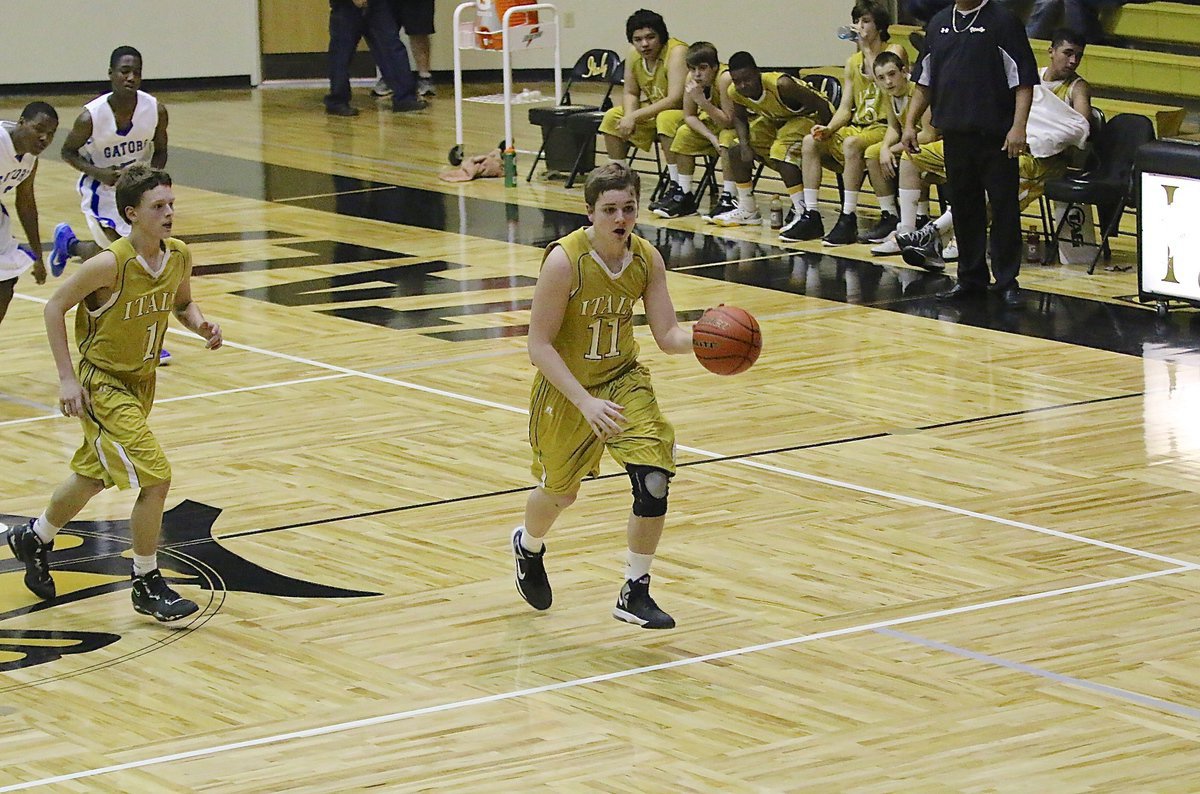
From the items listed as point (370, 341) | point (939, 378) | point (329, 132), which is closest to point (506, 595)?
point (939, 378)

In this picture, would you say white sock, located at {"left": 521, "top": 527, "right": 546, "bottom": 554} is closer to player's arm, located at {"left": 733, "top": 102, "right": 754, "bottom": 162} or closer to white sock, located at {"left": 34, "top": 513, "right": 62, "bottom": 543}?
white sock, located at {"left": 34, "top": 513, "right": 62, "bottom": 543}

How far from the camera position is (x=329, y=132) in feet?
62.4

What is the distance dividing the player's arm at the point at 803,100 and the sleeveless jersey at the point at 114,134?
455 centimetres

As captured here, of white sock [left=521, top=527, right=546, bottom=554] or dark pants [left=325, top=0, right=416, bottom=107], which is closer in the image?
white sock [left=521, top=527, right=546, bottom=554]

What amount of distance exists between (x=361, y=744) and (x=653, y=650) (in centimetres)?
103

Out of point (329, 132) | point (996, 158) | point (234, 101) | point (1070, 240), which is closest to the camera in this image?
point (996, 158)

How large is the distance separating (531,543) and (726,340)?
2.87 feet

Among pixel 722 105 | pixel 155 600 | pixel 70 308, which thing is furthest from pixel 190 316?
pixel 722 105

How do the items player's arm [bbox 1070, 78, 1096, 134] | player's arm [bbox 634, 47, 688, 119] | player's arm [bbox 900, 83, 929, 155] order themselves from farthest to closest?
player's arm [bbox 634, 47, 688, 119], player's arm [bbox 1070, 78, 1096, 134], player's arm [bbox 900, 83, 929, 155]

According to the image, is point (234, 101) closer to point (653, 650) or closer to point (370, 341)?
point (370, 341)

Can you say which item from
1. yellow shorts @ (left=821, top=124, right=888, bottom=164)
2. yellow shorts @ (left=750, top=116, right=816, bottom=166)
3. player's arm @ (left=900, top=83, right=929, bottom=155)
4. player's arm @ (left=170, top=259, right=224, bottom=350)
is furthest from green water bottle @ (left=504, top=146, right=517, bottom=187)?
player's arm @ (left=170, top=259, right=224, bottom=350)

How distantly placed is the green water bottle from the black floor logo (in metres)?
8.63

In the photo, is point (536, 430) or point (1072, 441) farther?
point (1072, 441)

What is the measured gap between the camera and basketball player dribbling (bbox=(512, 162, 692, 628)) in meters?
5.47
